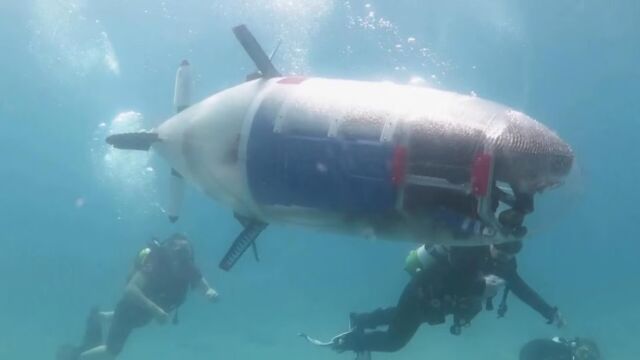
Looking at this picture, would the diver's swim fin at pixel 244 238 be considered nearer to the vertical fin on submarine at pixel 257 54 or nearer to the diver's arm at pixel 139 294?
the vertical fin on submarine at pixel 257 54

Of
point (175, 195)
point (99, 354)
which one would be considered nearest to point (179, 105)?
point (175, 195)

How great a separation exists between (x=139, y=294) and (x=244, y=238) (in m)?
8.55

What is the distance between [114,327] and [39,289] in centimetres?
4940

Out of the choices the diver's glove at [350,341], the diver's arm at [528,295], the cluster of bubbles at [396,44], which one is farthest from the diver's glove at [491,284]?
the cluster of bubbles at [396,44]

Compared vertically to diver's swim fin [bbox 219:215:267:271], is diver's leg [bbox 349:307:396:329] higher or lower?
lower

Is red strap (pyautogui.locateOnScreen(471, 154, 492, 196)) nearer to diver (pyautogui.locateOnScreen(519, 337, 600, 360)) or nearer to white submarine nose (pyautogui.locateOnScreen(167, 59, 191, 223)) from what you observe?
white submarine nose (pyautogui.locateOnScreen(167, 59, 191, 223))

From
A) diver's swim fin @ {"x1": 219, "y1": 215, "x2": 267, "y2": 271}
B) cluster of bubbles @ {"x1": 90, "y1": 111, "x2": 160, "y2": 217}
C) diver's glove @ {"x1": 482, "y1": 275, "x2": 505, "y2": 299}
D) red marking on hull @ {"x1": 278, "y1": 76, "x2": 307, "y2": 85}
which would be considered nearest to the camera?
red marking on hull @ {"x1": 278, "y1": 76, "x2": 307, "y2": 85}

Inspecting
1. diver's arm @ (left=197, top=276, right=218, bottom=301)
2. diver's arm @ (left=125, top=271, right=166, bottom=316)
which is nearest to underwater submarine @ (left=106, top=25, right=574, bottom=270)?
diver's arm @ (left=197, top=276, right=218, bottom=301)

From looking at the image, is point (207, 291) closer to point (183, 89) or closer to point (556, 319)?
point (183, 89)

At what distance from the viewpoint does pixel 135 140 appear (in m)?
6.90

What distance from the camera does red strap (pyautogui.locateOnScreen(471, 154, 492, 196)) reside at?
4.28 meters

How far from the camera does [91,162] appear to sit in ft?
144

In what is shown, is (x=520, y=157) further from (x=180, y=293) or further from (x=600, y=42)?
(x=600, y=42)

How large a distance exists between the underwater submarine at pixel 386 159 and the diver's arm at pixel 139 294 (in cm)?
Result: 863
